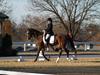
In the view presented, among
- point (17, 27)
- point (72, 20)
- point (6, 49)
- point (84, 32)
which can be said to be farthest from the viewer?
point (17, 27)

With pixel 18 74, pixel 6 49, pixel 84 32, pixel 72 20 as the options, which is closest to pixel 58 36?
pixel 6 49

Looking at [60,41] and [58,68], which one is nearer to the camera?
[58,68]

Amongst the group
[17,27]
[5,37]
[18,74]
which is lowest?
[17,27]

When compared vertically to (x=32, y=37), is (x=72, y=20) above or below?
below

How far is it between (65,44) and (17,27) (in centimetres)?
8175

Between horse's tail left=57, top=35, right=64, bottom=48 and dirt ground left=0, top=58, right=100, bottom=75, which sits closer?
dirt ground left=0, top=58, right=100, bottom=75

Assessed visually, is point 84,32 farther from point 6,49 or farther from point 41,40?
point 41,40

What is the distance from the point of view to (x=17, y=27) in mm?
109312

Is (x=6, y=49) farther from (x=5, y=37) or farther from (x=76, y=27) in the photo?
(x=76, y=27)

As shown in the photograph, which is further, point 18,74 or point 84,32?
point 84,32

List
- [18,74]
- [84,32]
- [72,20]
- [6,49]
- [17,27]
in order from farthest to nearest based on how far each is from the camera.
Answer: [17,27] < [84,32] < [72,20] < [6,49] < [18,74]

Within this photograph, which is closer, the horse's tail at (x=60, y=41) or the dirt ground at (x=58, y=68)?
the dirt ground at (x=58, y=68)

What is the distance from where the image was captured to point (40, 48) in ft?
92.1

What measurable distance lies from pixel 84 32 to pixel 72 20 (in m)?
14.5
